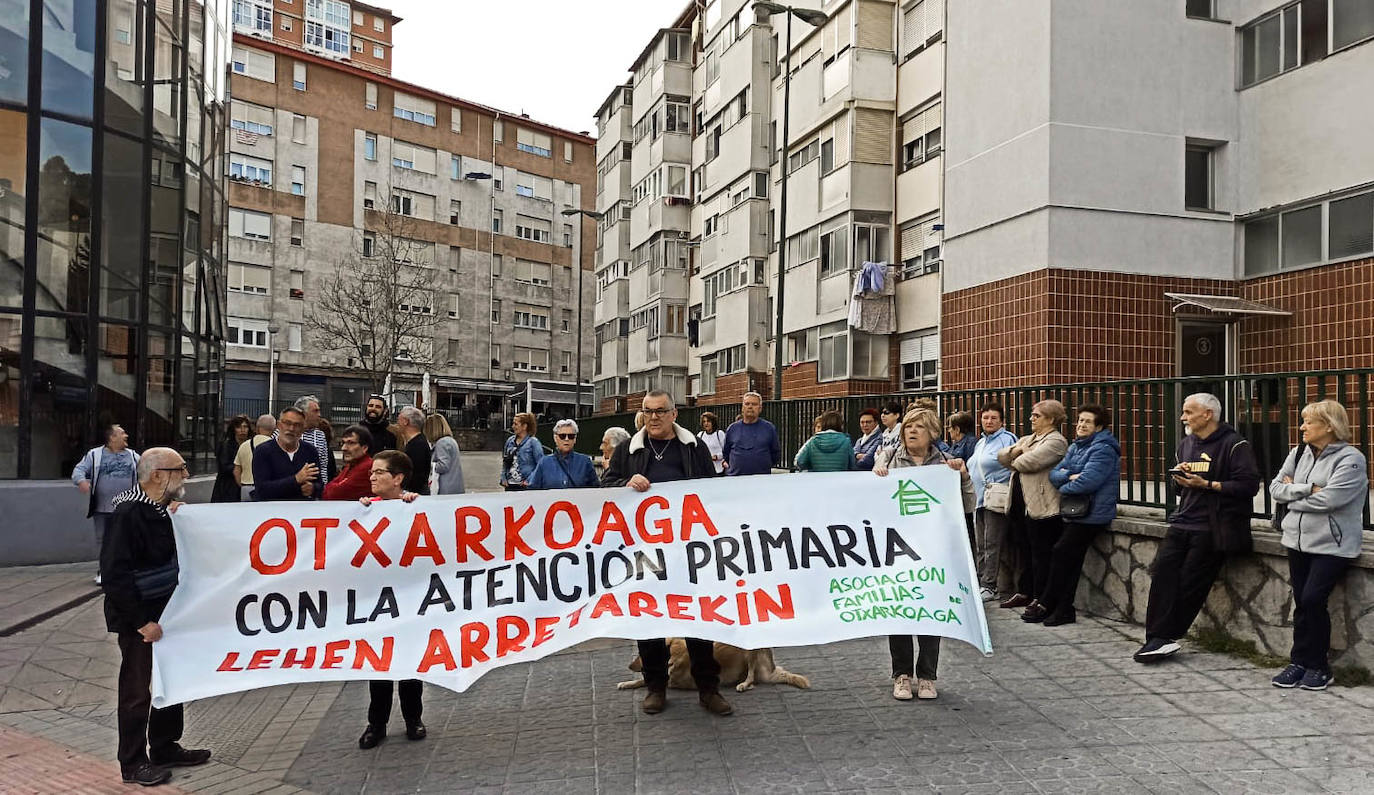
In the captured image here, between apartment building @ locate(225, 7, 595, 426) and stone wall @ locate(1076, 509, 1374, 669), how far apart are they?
45561mm

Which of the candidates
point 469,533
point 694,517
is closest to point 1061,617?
point 694,517

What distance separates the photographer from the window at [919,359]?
26062 millimetres

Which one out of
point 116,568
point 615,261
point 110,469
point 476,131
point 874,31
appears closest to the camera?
point 116,568

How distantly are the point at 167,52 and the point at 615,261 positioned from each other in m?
36.8

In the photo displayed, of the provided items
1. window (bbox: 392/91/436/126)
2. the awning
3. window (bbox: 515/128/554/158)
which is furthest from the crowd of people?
window (bbox: 515/128/554/158)

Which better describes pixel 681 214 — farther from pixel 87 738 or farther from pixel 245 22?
pixel 245 22

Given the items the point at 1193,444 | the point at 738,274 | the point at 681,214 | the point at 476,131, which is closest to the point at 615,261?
the point at 681,214

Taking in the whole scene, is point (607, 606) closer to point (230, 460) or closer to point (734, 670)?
point (734, 670)

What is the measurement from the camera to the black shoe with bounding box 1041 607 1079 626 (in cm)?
837

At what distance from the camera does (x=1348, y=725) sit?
568 centimetres

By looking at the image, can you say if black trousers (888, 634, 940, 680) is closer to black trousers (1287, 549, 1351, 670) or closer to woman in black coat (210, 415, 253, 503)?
black trousers (1287, 549, 1351, 670)

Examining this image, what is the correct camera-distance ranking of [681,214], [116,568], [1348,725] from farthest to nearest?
[681,214] < [1348,725] < [116,568]

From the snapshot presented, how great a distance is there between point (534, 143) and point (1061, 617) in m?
69.5

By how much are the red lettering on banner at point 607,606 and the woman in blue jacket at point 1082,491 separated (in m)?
4.15
